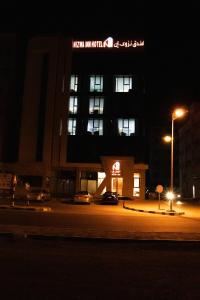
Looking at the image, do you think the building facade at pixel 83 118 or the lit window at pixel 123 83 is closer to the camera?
the building facade at pixel 83 118

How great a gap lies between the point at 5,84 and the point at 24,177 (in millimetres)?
13707

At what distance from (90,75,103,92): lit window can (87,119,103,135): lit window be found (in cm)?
475

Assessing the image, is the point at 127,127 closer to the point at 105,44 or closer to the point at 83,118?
the point at 83,118

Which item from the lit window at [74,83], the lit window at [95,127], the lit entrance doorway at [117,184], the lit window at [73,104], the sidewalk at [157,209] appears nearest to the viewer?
the sidewalk at [157,209]

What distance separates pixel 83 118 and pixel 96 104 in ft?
9.39

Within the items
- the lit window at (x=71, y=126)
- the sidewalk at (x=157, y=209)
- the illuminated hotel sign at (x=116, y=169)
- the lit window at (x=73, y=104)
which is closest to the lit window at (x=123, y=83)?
the lit window at (x=73, y=104)

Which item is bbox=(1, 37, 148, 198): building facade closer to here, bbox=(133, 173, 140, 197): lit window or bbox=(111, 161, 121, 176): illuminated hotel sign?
bbox=(111, 161, 121, 176): illuminated hotel sign

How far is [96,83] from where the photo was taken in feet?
181

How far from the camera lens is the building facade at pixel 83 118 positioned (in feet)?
171

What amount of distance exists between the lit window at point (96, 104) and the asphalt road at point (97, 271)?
42458 millimetres

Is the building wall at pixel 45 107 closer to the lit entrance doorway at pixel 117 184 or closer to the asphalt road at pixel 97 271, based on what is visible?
the lit entrance doorway at pixel 117 184

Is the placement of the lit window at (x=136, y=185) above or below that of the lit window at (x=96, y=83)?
below

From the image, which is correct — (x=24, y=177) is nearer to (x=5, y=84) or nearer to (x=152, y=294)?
(x=5, y=84)

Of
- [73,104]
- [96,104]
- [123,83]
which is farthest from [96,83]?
[73,104]
